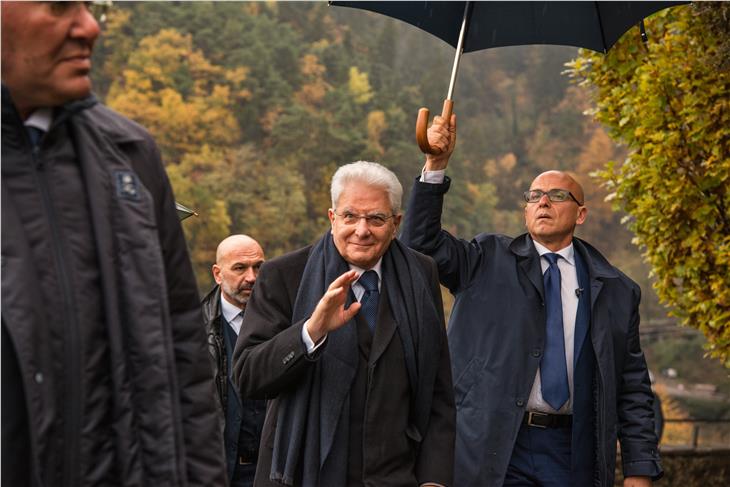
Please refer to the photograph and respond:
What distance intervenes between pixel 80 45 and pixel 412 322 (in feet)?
8.19

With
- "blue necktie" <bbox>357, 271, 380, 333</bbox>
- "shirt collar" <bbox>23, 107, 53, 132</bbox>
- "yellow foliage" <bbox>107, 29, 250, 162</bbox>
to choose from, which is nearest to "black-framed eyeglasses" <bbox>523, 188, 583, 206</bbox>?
"blue necktie" <bbox>357, 271, 380, 333</bbox>

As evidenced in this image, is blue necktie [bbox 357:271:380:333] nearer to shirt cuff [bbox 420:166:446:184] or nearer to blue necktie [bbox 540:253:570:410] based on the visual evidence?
shirt cuff [bbox 420:166:446:184]

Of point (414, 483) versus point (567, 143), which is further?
point (567, 143)

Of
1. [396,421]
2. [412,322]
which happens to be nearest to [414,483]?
[396,421]

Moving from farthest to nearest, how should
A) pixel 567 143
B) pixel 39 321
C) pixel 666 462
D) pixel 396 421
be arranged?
pixel 567 143 < pixel 666 462 < pixel 396 421 < pixel 39 321

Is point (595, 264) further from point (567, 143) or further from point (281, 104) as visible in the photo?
point (567, 143)

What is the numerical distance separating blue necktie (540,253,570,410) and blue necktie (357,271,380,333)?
1.32 meters

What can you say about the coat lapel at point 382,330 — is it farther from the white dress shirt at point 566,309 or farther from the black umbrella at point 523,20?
the black umbrella at point 523,20

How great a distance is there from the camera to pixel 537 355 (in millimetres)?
5828

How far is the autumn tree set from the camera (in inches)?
321

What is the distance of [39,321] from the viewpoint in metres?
2.44

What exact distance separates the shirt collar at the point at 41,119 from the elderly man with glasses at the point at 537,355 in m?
3.21

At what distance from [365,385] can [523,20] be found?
2815mm

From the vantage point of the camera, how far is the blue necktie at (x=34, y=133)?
2531mm
